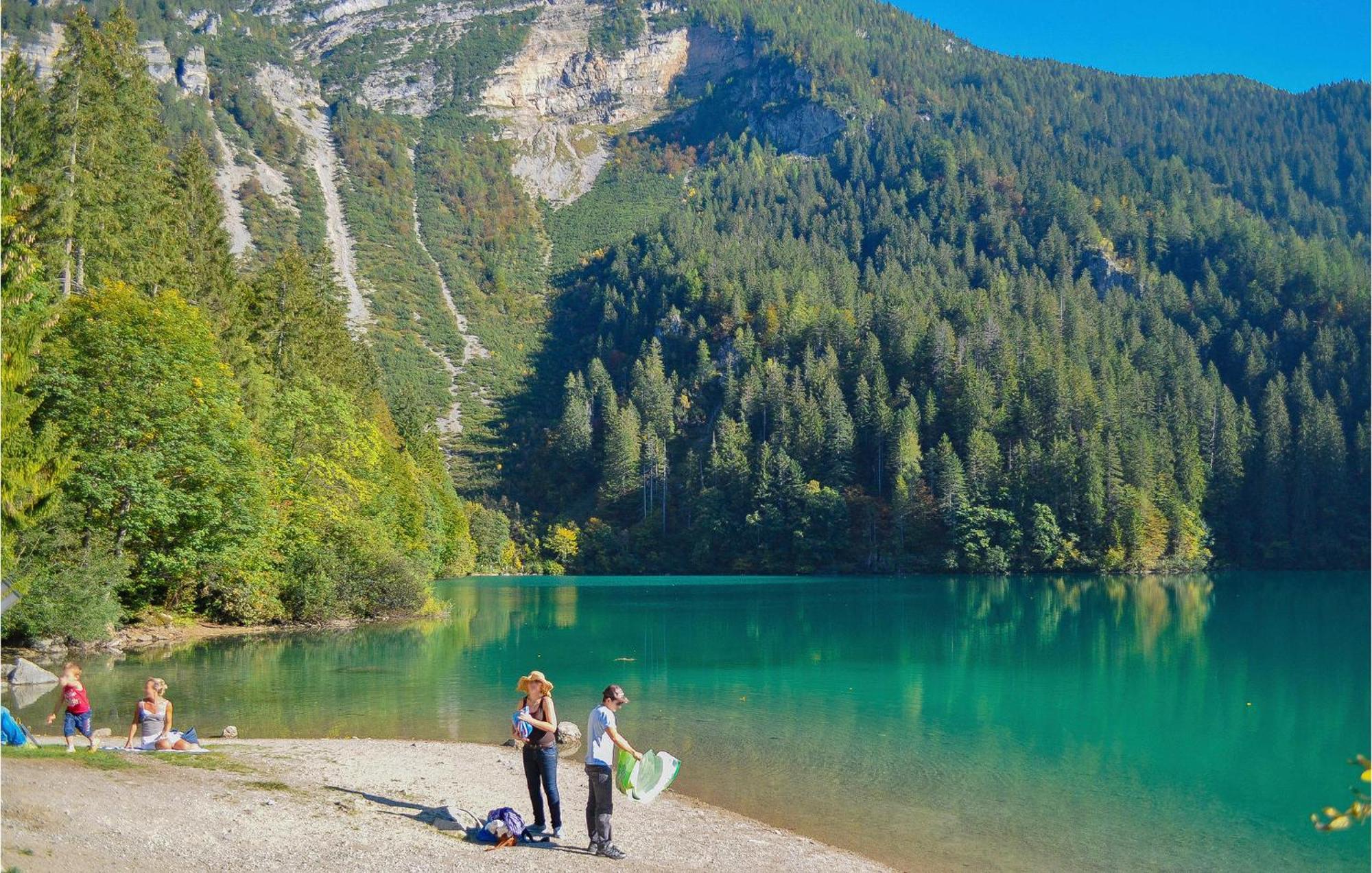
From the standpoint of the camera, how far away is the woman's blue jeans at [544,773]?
14.2 metres

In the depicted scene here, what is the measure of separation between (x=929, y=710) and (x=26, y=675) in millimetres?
23931

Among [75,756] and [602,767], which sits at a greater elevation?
[602,767]

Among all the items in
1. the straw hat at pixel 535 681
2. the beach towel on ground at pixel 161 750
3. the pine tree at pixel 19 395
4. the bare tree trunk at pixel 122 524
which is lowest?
the beach towel on ground at pixel 161 750

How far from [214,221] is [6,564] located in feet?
91.5

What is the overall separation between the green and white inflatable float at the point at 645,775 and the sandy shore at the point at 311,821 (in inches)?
32.9

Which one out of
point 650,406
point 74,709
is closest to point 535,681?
point 74,709

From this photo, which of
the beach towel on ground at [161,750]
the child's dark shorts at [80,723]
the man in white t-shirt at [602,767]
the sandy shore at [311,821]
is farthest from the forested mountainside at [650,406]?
the man in white t-shirt at [602,767]

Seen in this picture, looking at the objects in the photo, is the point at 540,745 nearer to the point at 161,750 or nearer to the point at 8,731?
the point at 161,750

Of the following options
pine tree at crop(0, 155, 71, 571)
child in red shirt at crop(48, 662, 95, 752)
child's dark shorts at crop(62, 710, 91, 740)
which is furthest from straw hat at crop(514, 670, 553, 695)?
pine tree at crop(0, 155, 71, 571)

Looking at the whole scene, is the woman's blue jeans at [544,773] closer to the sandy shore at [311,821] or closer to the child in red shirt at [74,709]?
the sandy shore at [311,821]

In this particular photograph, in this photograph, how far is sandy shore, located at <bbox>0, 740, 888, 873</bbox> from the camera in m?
11.9

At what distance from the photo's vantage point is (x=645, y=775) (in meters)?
14.6

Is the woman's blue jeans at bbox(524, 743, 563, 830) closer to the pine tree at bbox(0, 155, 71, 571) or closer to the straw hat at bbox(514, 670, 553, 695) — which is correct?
the straw hat at bbox(514, 670, 553, 695)

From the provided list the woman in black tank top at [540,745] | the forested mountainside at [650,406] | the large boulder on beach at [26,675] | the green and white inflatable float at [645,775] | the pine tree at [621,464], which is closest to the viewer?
the woman in black tank top at [540,745]
